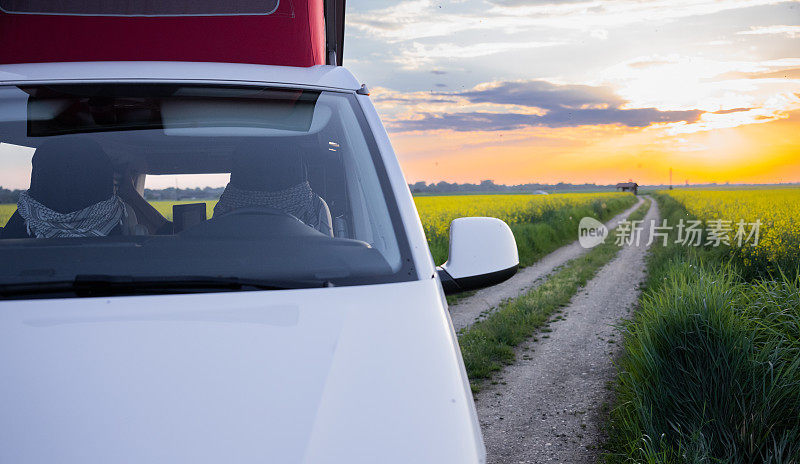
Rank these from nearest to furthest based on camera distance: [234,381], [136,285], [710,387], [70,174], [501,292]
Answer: [234,381], [136,285], [70,174], [710,387], [501,292]

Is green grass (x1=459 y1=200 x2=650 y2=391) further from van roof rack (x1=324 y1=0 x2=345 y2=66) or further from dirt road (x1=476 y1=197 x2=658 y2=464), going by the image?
van roof rack (x1=324 y1=0 x2=345 y2=66)

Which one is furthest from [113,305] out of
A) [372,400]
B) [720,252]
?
[720,252]

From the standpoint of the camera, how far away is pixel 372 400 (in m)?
1.36

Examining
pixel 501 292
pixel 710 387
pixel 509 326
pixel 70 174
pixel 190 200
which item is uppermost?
pixel 70 174

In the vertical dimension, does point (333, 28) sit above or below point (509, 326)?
above

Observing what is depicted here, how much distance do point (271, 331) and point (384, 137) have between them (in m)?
0.88

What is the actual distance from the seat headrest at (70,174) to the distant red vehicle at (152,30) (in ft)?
3.91

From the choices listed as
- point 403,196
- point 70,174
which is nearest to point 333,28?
point 70,174

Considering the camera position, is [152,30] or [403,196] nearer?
[403,196]

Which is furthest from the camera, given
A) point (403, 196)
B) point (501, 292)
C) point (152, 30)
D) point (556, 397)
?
point (501, 292)

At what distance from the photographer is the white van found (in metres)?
1.27

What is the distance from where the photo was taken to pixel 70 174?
6.78ft

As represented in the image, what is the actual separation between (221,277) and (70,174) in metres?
0.85

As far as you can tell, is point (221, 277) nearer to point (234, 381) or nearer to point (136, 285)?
point (136, 285)
